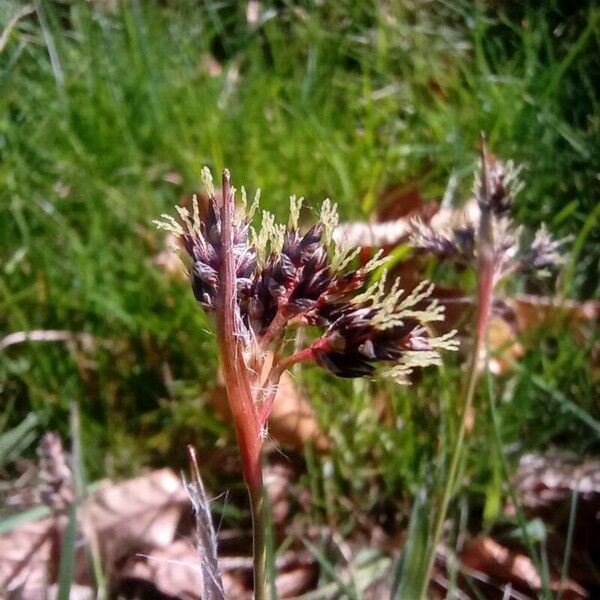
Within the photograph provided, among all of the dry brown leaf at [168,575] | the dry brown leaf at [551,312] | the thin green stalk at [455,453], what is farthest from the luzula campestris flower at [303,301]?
the dry brown leaf at [551,312]

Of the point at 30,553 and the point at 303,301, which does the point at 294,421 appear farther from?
the point at 303,301

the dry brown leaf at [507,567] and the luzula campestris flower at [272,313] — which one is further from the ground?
the luzula campestris flower at [272,313]

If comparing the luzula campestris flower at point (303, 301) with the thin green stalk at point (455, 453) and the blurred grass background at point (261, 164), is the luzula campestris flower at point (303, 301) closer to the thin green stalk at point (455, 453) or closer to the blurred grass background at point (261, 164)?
the thin green stalk at point (455, 453)

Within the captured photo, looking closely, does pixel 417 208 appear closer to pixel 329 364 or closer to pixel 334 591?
pixel 334 591

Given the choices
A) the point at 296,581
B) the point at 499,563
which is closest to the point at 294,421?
the point at 296,581

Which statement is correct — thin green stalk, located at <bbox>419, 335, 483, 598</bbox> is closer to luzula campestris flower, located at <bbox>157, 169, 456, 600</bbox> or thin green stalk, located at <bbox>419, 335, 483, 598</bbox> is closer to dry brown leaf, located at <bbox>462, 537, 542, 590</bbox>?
luzula campestris flower, located at <bbox>157, 169, 456, 600</bbox>

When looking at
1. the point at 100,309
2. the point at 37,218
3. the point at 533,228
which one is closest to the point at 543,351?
the point at 533,228

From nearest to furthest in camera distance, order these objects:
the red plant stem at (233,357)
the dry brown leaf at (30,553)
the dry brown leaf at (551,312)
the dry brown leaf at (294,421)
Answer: the red plant stem at (233,357)
the dry brown leaf at (30,553)
the dry brown leaf at (294,421)
the dry brown leaf at (551,312)
